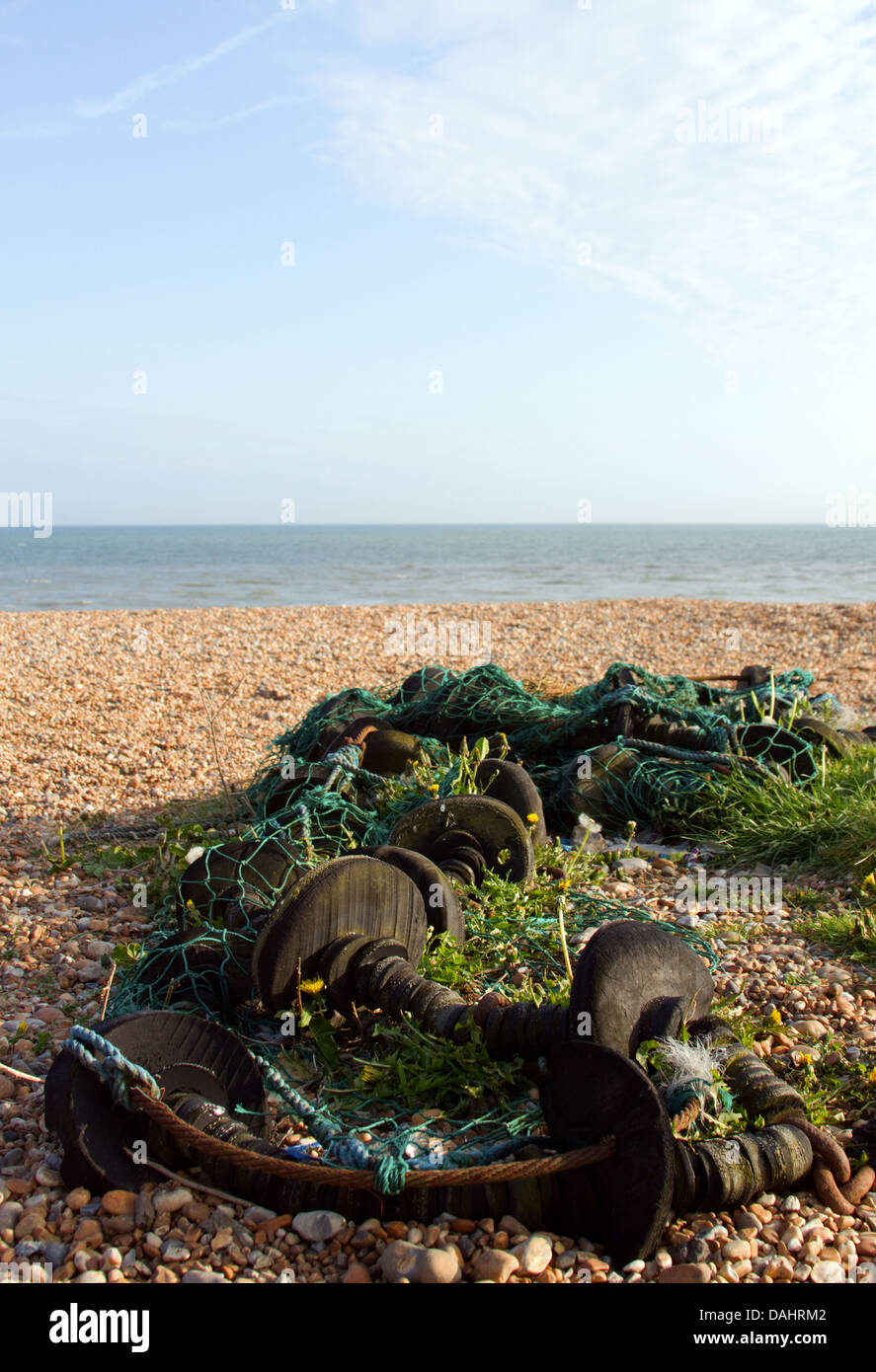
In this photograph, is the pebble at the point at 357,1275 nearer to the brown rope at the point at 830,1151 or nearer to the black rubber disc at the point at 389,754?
the brown rope at the point at 830,1151

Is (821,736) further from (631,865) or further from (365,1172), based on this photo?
(365,1172)

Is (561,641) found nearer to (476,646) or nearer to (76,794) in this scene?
(476,646)

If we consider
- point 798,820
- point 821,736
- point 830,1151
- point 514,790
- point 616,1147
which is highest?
point 821,736

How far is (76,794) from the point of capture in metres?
6.25

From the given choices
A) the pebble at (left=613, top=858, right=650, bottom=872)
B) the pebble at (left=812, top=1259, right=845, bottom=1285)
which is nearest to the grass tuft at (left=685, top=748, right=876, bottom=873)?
the pebble at (left=613, top=858, right=650, bottom=872)

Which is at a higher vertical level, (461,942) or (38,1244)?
(461,942)

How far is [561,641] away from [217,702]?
6380mm

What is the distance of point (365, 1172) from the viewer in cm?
216

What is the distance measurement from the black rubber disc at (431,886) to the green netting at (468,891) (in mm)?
88

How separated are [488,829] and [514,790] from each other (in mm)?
496

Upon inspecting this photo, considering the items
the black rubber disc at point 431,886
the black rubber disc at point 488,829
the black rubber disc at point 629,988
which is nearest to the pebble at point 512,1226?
the black rubber disc at point 629,988

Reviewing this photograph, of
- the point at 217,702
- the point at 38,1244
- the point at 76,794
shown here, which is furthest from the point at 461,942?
the point at 217,702

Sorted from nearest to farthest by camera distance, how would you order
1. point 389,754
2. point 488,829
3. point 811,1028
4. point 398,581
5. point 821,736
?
point 811,1028 → point 488,829 → point 389,754 → point 821,736 → point 398,581

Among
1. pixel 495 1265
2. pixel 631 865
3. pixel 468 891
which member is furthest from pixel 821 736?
pixel 495 1265
